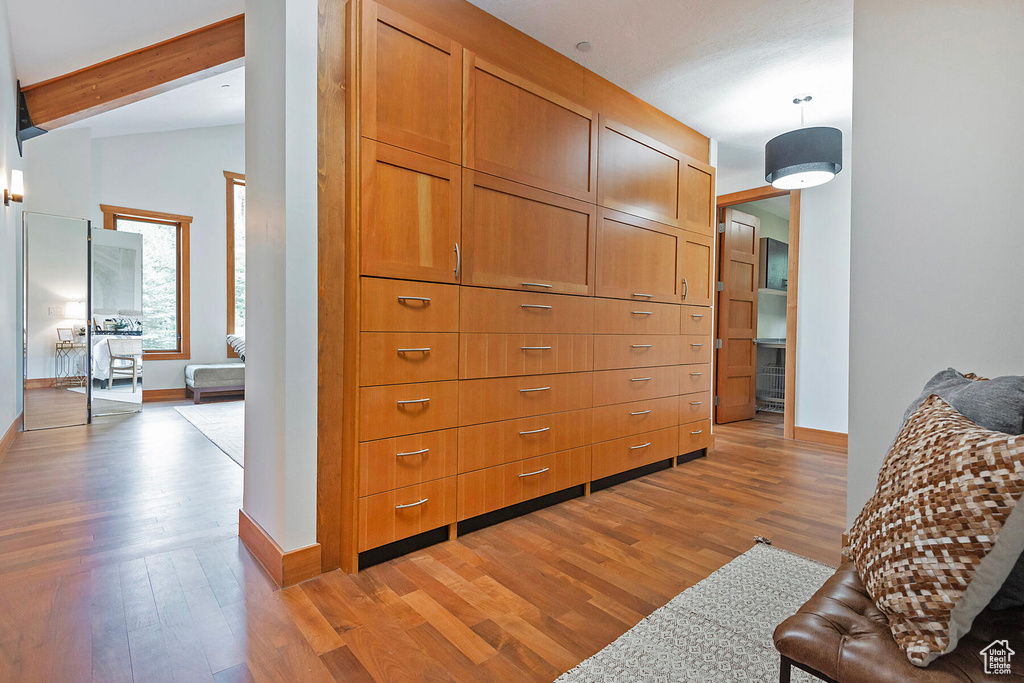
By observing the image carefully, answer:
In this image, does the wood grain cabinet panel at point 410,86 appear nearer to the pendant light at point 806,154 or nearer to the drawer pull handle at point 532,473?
the drawer pull handle at point 532,473

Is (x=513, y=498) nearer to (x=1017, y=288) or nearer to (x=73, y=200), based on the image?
(x=1017, y=288)

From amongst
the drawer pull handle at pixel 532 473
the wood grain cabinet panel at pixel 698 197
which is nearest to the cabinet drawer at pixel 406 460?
the drawer pull handle at pixel 532 473

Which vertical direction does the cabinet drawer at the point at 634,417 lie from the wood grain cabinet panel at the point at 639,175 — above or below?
below

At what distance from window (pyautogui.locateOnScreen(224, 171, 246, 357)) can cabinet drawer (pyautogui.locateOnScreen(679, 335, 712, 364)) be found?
5.87m

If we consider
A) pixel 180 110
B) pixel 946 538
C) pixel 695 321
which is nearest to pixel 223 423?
pixel 180 110

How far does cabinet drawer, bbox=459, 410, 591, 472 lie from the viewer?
224cm

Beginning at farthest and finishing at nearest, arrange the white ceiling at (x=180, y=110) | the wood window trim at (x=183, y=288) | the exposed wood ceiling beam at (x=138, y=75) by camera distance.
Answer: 1. the wood window trim at (x=183, y=288)
2. the white ceiling at (x=180, y=110)
3. the exposed wood ceiling beam at (x=138, y=75)

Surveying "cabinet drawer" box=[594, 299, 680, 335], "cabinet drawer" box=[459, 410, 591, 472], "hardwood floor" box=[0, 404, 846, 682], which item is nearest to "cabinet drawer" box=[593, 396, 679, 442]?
"cabinet drawer" box=[459, 410, 591, 472]

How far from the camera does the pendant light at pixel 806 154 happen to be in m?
3.08

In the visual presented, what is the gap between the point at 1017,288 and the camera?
4.86 feet

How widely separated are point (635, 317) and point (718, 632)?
6.27 feet

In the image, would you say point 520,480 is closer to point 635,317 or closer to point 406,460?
point 406,460

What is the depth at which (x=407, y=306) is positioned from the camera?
1.99m

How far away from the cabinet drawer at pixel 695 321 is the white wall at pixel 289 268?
8.61 feet
